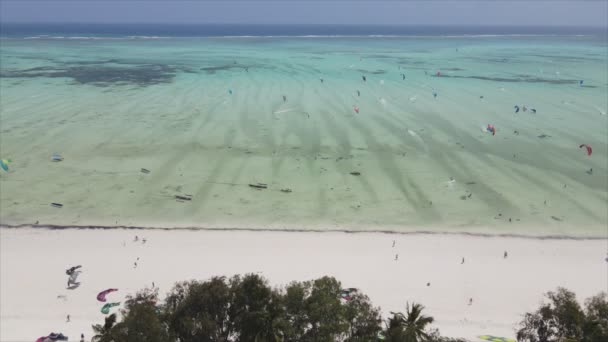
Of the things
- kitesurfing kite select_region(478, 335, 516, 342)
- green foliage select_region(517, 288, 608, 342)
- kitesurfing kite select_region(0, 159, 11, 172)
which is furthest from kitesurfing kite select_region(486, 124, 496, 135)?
kitesurfing kite select_region(0, 159, 11, 172)

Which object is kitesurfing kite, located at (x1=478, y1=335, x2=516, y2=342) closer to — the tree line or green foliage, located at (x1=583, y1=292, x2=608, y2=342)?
the tree line

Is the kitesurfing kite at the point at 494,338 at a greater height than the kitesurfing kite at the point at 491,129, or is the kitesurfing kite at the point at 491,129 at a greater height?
the kitesurfing kite at the point at 491,129

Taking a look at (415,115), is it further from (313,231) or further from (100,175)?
(100,175)

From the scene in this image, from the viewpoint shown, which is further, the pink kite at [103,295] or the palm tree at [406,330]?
the pink kite at [103,295]

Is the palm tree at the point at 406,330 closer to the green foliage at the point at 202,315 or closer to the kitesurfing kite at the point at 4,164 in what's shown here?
the green foliage at the point at 202,315

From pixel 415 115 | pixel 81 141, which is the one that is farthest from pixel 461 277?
pixel 81 141

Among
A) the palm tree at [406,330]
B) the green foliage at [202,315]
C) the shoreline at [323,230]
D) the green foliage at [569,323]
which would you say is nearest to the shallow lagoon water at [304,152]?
the shoreline at [323,230]
